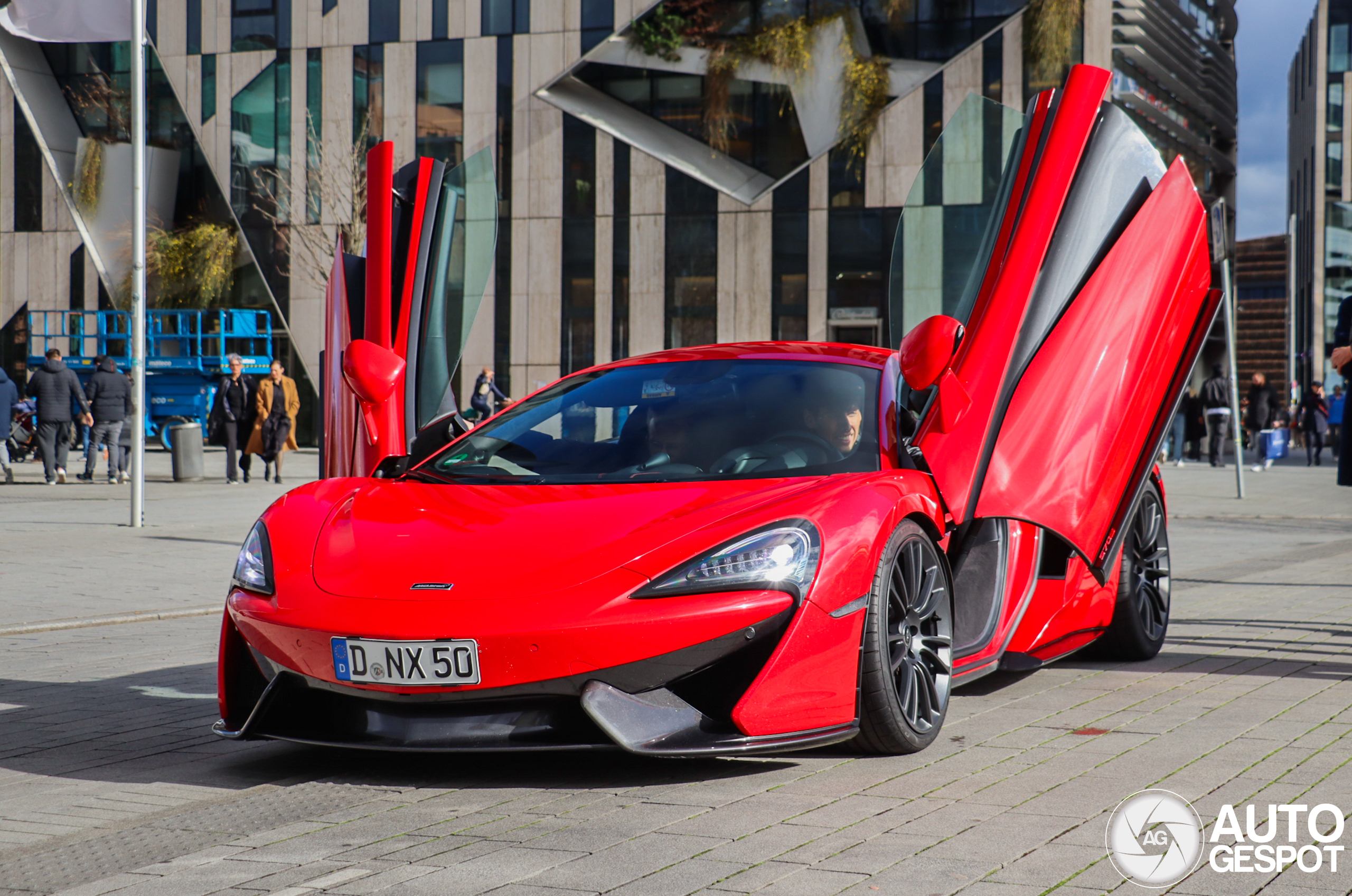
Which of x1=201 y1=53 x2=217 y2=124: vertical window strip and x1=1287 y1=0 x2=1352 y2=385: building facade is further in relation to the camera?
x1=1287 y1=0 x2=1352 y2=385: building facade

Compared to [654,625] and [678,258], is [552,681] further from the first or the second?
[678,258]

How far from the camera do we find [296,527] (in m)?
4.55

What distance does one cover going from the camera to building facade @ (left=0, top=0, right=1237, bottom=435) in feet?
104

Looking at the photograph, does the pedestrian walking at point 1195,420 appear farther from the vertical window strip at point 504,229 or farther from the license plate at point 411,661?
the license plate at point 411,661

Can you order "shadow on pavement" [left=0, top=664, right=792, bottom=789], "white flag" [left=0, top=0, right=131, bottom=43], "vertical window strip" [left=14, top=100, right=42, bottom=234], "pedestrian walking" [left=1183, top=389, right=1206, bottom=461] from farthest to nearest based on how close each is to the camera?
"vertical window strip" [left=14, top=100, right=42, bottom=234], "pedestrian walking" [left=1183, top=389, right=1206, bottom=461], "white flag" [left=0, top=0, right=131, bottom=43], "shadow on pavement" [left=0, top=664, right=792, bottom=789]

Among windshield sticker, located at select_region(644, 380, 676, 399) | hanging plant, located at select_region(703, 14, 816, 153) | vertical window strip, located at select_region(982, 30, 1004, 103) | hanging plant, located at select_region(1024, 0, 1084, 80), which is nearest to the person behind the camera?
windshield sticker, located at select_region(644, 380, 676, 399)

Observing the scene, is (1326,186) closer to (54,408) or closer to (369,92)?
(369,92)

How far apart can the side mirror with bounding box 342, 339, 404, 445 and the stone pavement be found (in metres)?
1.32

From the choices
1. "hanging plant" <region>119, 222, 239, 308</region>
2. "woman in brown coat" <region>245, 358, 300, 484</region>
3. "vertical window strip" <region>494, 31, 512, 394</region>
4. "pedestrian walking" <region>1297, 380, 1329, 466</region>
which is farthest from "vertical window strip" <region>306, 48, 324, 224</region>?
"pedestrian walking" <region>1297, 380, 1329, 466</region>

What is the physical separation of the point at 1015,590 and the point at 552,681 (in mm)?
2102

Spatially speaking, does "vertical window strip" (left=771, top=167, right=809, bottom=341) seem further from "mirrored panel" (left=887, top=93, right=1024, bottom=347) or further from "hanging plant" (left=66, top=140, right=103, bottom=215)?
"mirrored panel" (left=887, top=93, right=1024, bottom=347)

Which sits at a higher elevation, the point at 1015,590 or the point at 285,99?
the point at 285,99

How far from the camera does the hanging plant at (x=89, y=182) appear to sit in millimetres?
35812

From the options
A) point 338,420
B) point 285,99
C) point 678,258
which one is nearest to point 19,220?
point 285,99
